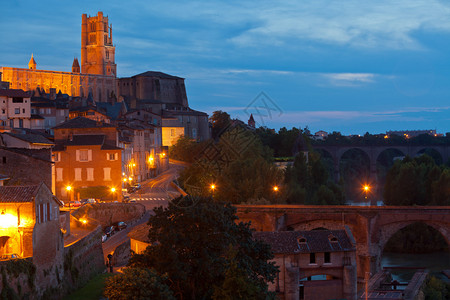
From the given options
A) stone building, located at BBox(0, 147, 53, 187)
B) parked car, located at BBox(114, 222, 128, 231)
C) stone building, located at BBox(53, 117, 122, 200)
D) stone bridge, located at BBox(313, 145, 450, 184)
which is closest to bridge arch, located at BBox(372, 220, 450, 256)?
parked car, located at BBox(114, 222, 128, 231)

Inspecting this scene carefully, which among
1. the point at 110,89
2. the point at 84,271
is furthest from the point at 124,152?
the point at 110,89

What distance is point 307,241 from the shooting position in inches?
1342

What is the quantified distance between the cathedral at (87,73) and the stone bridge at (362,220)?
72.8 meters

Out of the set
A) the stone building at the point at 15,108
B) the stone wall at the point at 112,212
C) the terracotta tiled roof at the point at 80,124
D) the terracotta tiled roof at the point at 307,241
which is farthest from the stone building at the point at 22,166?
the stone building at the point at 15,108

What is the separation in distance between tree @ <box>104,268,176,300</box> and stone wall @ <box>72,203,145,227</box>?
19215mm

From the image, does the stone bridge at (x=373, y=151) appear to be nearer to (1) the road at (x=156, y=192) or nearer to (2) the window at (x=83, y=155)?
(1) the road at (x=156, y=192)

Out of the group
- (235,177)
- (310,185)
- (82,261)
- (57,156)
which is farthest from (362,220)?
(82,261)

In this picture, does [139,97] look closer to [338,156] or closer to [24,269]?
[338,156]

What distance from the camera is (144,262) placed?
22.8 metres

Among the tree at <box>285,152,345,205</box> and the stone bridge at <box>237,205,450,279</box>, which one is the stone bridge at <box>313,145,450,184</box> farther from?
the stone bridge at <box>237,205,450,279</box>

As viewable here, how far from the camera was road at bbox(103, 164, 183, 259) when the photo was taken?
3522 centimetres

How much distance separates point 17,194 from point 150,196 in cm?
2575

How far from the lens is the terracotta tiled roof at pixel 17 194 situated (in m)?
21.9

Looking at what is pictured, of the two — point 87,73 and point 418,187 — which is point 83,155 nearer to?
point 418,187
